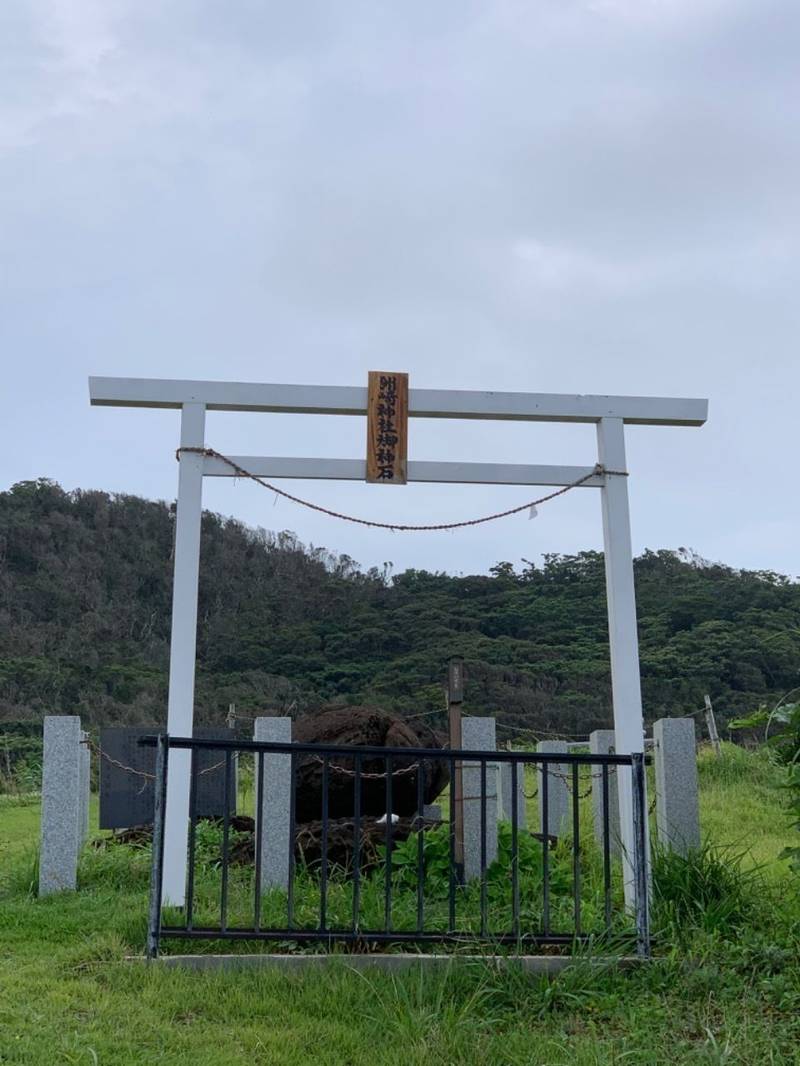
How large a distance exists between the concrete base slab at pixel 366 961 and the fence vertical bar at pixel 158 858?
0.08 m

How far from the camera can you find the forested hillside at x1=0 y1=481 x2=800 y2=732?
1912 cm

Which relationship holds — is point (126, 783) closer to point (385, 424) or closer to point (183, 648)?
point (183, 648)

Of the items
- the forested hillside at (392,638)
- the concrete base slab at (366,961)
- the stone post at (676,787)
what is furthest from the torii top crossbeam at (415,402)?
the forested hillside at (392,638)

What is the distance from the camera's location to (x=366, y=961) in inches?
169

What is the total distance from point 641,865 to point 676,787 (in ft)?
4.99

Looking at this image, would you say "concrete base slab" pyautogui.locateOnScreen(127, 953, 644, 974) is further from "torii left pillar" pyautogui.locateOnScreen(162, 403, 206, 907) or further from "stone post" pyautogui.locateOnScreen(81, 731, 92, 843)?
"stone post" pyautogui.locateOnScreen(81, 731, 92, 843)

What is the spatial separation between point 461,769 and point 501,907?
0.99 metres

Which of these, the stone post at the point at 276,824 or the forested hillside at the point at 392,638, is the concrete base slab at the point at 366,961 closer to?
the stone post at the point at 276,824

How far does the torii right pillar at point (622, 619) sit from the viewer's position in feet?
18.5

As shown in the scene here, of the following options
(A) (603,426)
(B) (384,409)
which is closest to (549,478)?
(A) (603,426)

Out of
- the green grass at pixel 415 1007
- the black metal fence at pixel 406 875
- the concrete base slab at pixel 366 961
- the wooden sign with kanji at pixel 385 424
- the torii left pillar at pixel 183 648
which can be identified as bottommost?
the green grass at pixel 415 1007

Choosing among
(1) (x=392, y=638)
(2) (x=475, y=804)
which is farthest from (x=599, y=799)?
(1) (x=392, y=638)

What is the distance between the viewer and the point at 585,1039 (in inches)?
147

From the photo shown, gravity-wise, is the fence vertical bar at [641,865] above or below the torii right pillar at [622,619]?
below
